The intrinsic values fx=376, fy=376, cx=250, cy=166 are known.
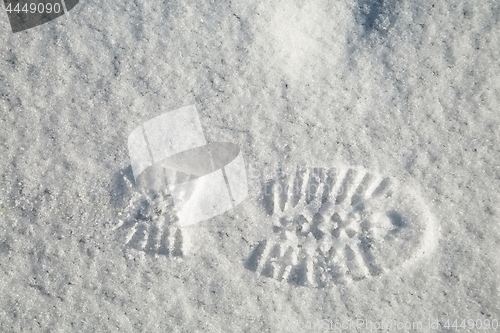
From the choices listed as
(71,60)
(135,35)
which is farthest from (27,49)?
(135,35)

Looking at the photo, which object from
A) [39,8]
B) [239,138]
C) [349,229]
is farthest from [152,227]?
[39,8]

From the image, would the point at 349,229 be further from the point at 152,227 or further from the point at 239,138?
the point at 152,227

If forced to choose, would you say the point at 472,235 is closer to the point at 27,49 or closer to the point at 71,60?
the point at 71,60

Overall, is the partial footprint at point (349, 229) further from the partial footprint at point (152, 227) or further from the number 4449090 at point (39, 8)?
the number 4449090 at point (39, 8)

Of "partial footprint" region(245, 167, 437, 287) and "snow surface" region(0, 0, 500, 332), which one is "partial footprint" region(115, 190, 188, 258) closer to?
"snow surface" region(0, 0, 500, 332)

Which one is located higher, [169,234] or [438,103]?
[438,103]

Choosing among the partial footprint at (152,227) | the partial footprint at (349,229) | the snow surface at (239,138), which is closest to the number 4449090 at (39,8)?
the snow surface at (239,138)
